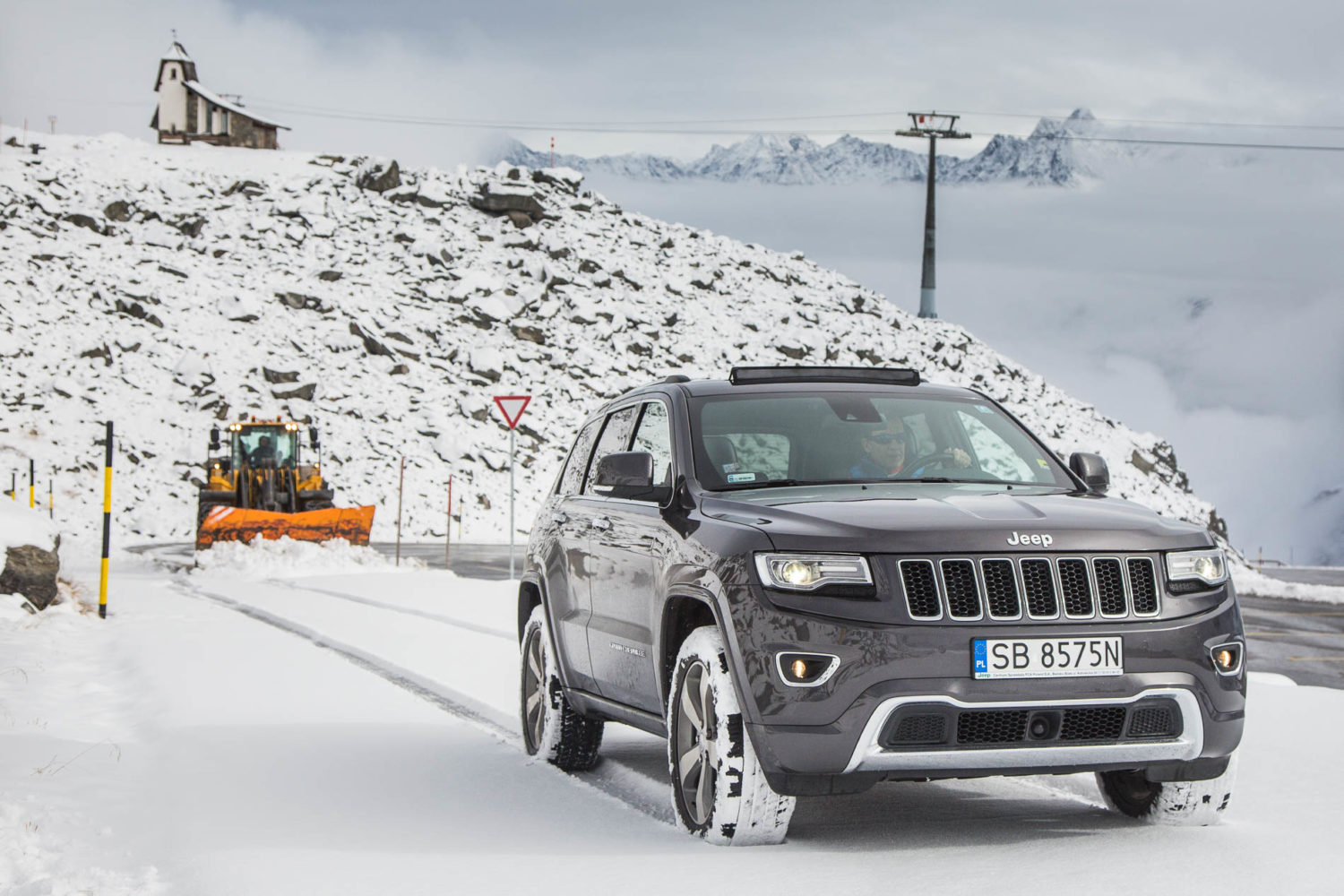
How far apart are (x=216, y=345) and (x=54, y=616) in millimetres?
42930

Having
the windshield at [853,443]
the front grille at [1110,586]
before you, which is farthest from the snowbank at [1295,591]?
the front grille at [1110,586]

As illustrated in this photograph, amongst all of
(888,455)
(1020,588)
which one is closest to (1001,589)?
(1020,588)

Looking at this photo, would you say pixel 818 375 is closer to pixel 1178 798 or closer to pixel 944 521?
pixel 944 521

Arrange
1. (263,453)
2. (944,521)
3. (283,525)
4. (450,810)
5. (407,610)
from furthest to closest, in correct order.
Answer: (263,453)
(283,525)
(407,610)
(450,810)
(944,521)

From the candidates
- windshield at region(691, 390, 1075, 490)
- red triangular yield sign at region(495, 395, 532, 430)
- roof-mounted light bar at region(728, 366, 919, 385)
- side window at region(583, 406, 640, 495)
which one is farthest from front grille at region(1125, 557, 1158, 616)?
red triangular yield sign at region(495, 395, 532, 430)

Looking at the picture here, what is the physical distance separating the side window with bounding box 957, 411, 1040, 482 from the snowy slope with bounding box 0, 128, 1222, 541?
38.0 metres

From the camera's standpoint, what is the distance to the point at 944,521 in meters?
5.09

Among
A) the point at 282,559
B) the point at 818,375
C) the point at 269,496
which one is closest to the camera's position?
the point at 818,375

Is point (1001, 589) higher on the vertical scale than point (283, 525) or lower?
higher

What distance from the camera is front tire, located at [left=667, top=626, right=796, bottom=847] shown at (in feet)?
16.9

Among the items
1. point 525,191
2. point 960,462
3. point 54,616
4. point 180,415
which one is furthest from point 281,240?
A: point 960,462

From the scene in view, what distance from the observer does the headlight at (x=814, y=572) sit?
4.96 meters

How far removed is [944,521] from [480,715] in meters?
4.72

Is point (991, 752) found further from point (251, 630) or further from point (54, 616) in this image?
point (54, 616)
